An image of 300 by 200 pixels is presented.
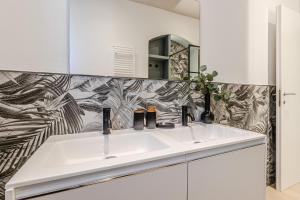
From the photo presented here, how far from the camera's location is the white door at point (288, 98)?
1854 mm

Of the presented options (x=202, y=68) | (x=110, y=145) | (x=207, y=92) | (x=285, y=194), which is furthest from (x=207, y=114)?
(x=285, y=194)

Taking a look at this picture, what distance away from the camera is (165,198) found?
0.80 metres

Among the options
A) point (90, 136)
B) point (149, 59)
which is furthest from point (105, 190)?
point (149, 59)

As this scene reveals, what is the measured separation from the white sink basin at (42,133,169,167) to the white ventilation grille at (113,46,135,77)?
1.45 ft

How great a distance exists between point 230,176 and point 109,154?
680 millimetres

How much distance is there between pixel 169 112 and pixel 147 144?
41 cm

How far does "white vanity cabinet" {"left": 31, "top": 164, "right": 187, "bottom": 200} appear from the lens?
655mm

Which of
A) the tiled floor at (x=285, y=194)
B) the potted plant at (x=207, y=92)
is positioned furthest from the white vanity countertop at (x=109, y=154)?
the tiled floor at (x=285, y=194)

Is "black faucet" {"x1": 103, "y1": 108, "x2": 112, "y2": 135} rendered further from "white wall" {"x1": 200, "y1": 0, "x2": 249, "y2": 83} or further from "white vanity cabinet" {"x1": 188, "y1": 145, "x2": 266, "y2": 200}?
"white wall" {"x1": 200, "y1": 0, "x2": 249, "y2": 83}

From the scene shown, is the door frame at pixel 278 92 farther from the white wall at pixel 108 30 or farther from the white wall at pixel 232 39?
the white wall at pixel 108 30

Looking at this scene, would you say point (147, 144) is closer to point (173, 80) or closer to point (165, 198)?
point (165, 198)

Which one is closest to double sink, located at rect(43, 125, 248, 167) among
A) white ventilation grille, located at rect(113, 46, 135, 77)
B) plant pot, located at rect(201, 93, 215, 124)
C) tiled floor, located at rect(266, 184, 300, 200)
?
plant pot, located at rect(201, 93, 215, 124)

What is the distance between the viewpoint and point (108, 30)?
1.26 m

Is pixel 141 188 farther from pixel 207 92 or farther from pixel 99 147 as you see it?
pixel 207 92
